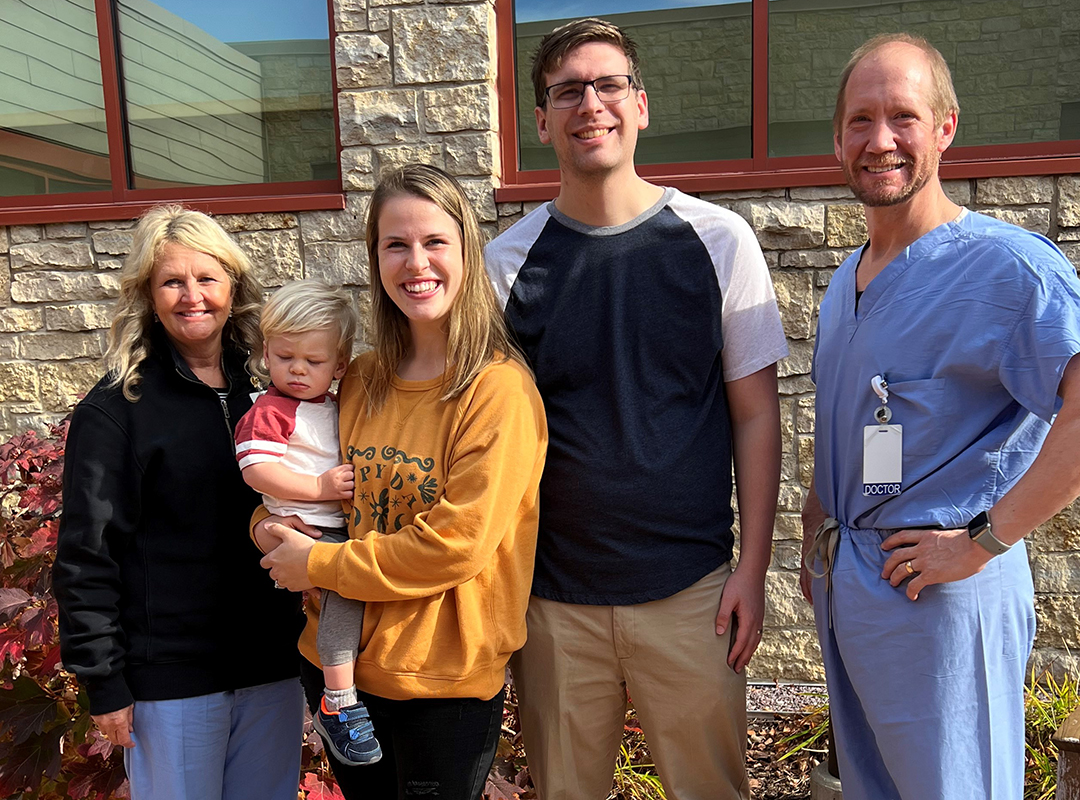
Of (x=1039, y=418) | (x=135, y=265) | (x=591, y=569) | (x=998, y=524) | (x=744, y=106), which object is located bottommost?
(x=591, y=569)

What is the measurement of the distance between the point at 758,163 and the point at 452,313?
2.45 m

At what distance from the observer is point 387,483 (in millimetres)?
1810

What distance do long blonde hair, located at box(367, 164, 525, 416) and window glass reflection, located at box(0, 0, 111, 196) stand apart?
3.02 metres

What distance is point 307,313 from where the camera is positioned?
190 centimetres

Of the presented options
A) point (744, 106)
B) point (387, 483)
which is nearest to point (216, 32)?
point (744, 106)

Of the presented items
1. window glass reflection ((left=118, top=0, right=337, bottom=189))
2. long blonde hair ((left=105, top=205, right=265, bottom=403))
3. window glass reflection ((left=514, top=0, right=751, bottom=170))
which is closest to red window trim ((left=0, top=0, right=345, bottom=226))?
window glass reflection ((left=118, top=0, right=337, bottom=189))

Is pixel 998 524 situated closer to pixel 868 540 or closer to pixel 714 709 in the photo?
pixel 868 540

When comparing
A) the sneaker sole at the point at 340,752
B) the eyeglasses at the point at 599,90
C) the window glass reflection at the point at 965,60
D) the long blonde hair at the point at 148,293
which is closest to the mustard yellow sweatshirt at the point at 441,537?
the sneaker sole at the point at 340,752

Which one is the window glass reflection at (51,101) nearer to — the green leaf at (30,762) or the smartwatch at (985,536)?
the green leaf at (30,762)

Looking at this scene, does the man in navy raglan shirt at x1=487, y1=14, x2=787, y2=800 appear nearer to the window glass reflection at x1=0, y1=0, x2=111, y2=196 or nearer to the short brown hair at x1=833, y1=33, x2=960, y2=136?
the short brown hair at x1=833, y1=33, x2=960, y2=136

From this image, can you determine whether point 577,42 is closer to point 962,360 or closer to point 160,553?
point 962,360

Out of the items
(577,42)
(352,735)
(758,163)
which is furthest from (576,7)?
(352,735)

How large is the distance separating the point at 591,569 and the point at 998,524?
0.83 meters

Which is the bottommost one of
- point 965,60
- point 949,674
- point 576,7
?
point 949,674
